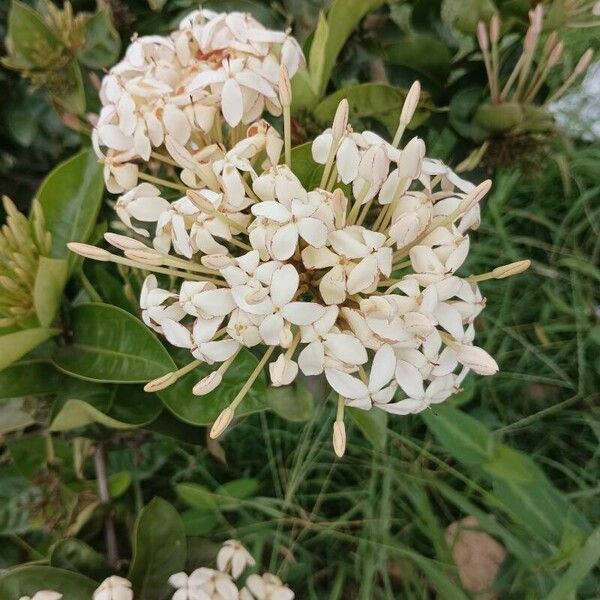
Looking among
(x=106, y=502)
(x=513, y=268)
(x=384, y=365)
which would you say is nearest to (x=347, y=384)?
(x=384, y=365)

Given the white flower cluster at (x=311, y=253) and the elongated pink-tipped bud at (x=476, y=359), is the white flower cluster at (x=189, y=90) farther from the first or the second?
the elongated pink-tipped bud at (x=476, y=359)

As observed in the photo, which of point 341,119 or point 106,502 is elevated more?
point 341,119

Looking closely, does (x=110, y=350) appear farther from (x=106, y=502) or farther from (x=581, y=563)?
(x=581, y=563)

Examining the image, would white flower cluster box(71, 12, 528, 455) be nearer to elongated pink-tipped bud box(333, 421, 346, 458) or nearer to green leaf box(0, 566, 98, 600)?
elongated pink-tipped bud box(333, 421, 346, 458)

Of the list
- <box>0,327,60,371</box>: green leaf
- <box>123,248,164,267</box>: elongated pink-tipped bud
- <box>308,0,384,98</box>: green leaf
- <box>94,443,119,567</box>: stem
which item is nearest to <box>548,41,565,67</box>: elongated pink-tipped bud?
<box>308,0,384,98</box>: green leaf

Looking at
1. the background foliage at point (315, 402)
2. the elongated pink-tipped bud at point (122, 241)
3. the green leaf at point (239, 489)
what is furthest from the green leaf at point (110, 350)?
the green leaf at point (239, 489)

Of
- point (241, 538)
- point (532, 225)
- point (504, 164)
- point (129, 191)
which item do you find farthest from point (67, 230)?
point (532, 225)
